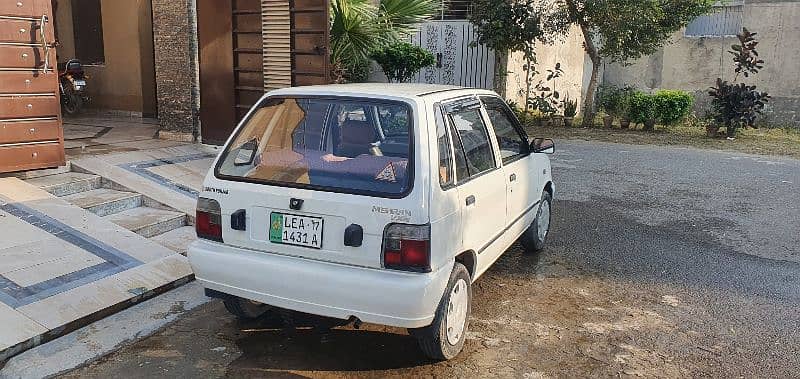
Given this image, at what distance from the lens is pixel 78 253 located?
16.5ft

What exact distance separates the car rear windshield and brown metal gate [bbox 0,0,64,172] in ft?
12.1

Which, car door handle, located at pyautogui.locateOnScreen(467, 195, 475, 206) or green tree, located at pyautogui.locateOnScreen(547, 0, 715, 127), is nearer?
car door handle, located at pyautogui.locateOnScreen(467, 195, 475, 206)

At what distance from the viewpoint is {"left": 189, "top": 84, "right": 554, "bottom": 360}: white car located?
3367mm

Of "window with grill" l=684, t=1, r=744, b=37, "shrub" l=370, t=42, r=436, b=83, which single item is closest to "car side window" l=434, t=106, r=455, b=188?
"shrub" l=370, t=42, r=436, b=83

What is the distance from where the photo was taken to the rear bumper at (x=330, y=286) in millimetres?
3326

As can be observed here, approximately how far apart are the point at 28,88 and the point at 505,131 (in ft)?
16.0

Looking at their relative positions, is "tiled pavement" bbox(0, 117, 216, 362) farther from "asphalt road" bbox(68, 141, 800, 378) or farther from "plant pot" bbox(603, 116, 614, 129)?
"plant pot" bbox(603, 116, 614, 129)

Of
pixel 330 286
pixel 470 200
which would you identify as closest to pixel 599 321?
pixel 470 200

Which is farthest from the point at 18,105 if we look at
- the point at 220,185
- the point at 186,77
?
the point at 220,185

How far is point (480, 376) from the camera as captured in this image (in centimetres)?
363

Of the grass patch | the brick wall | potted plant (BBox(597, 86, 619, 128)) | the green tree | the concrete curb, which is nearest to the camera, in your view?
the concrete curb

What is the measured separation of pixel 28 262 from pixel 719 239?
6127 mm

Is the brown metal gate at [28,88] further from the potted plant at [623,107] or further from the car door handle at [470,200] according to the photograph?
the potted plant at [623,107]

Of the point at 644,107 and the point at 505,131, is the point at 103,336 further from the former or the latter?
the point at 644,107
